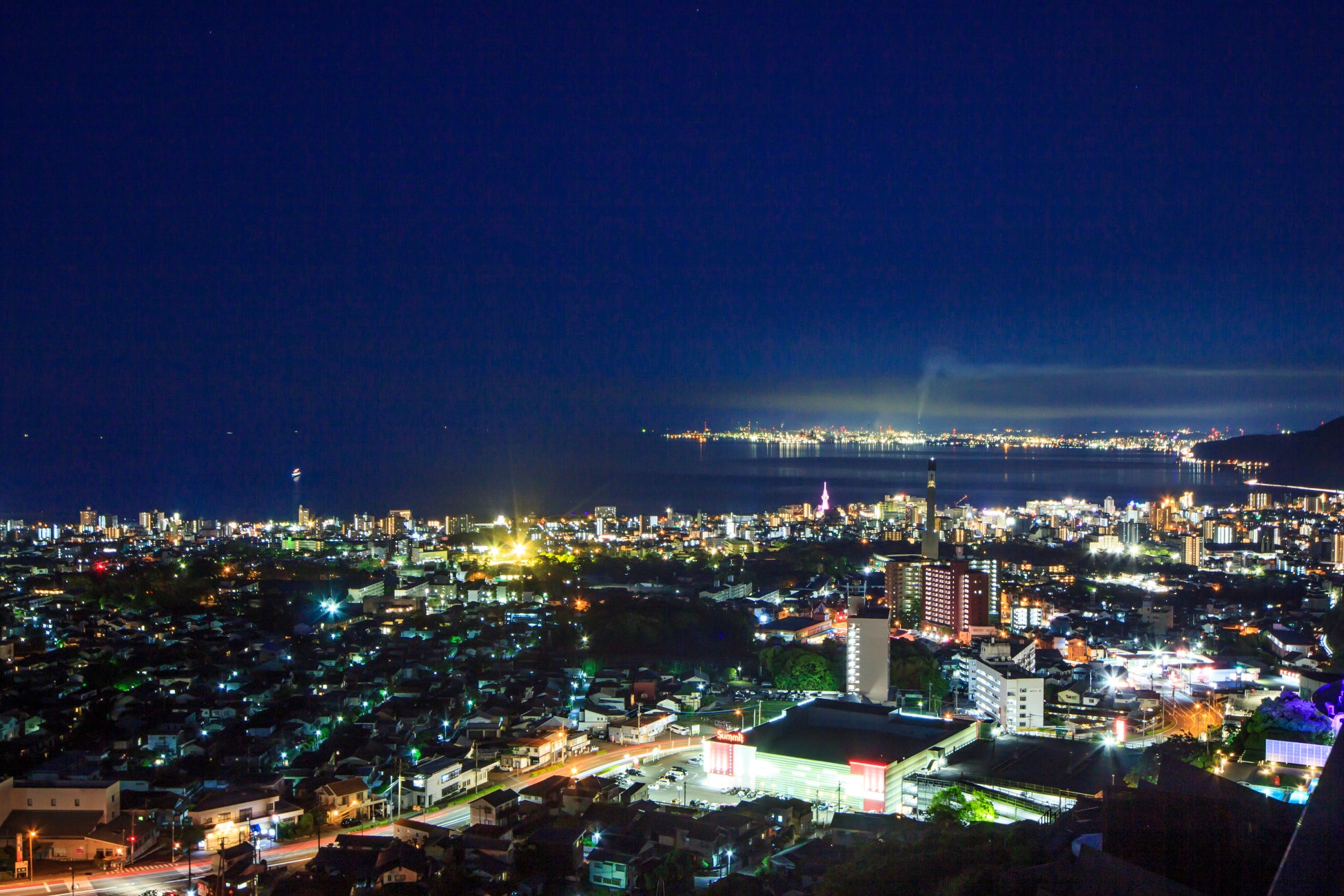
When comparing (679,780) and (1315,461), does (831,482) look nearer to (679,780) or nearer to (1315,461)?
(1315,461)

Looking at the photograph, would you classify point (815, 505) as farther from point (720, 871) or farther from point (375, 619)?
point (720, 871)

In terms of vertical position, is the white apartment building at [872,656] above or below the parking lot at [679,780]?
above

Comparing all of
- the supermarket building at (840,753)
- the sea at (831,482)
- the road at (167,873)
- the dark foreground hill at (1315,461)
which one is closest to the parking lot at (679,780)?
the supermarket building at (840,753)

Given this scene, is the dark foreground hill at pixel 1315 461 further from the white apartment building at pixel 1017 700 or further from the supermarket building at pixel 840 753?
the supermarket building at pixel 840 753

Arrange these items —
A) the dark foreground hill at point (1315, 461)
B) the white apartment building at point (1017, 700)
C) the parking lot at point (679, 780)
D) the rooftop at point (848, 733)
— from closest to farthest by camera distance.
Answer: the parking lot at point (679, 780), the rooftop at point (848, 733), the white apartment building at point (1017, 700), the dark foreground hill at point (1315, 461)

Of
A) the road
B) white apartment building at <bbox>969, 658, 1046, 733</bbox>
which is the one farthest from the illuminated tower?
the road

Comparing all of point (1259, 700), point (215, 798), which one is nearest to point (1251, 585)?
point (1259, 700)

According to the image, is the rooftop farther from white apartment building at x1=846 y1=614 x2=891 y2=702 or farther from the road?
the road

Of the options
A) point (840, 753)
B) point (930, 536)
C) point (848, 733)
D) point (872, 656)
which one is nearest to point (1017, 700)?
point (872, 656)
